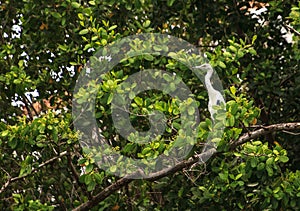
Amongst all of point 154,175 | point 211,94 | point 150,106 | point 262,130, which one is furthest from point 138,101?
point 262,130

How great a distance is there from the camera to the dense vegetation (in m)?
4.45

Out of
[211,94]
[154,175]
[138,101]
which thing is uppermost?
[138,101]

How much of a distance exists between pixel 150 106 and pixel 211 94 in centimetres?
42

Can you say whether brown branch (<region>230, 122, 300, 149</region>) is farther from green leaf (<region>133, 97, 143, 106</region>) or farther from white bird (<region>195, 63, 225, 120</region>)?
green leaf (<region>133, 97, 143, 106</region>)

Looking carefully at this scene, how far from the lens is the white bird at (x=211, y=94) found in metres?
4.29

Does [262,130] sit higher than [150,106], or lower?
lower

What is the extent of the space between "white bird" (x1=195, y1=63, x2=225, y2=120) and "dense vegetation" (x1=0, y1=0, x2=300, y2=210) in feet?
0.20

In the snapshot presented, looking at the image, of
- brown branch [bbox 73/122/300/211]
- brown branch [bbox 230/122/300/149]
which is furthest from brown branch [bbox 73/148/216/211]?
brown branch [bbox 230/122/300/149]

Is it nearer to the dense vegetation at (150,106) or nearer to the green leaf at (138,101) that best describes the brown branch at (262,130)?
the dense vegetation at (150,106)

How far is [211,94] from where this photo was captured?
442 centimetres

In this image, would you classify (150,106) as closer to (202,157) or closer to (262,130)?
(202,157)

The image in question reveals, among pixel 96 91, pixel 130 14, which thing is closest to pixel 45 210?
pixel 96 91

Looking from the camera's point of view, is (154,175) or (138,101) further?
(154,175)

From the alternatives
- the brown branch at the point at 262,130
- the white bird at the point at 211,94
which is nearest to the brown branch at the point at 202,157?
the brown branch at the point at 262,130
